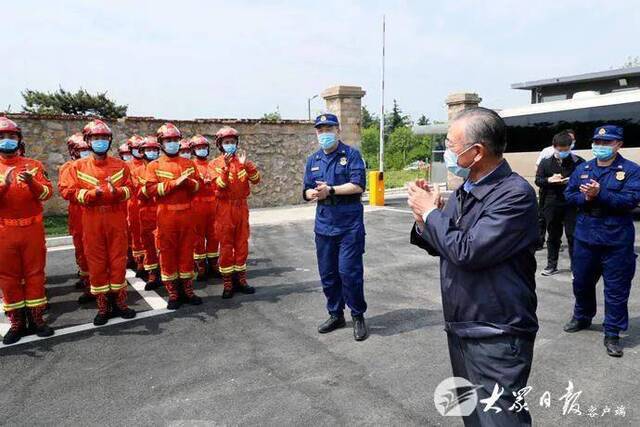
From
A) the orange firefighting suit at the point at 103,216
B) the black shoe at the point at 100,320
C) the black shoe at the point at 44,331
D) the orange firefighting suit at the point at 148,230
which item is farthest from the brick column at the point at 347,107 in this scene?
the black shoe at the point at 44,331

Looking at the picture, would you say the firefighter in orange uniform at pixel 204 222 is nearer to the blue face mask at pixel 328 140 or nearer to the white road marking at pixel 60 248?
the blue face mask at pixel 328 140

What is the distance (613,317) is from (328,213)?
8.84 ft

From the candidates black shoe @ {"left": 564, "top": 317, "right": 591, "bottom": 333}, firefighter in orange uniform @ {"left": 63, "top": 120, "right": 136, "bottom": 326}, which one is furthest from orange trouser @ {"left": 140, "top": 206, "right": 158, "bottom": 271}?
black shoe @ {"left": 564, "top": 317, "right": 591, "bottom": 333}

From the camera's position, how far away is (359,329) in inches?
176

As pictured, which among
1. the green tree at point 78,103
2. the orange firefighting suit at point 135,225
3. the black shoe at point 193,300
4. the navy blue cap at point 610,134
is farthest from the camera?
the green tree at point 78,103

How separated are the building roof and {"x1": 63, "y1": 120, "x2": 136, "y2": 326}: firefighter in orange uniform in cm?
1862

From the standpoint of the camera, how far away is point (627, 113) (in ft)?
38.1

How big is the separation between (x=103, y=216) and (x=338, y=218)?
255cm

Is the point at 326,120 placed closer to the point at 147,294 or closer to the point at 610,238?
the point at 610,238

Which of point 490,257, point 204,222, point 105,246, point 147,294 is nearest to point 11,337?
point 105,246

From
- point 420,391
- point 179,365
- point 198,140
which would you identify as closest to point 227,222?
point 198,140

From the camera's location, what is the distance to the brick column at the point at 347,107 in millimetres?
14977

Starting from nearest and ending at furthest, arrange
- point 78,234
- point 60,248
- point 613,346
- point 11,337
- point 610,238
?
point 613,346, point 610,238, point 11,337, point 78,234, point 60,248

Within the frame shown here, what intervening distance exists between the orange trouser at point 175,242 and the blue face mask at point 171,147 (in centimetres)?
67
